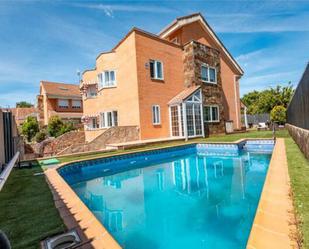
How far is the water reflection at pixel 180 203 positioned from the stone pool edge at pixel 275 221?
817 mm

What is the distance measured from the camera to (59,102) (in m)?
37.1

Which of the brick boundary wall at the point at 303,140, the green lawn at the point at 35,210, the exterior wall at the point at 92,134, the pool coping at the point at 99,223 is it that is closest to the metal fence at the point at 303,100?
the brick boundary wall at the point at 303,140

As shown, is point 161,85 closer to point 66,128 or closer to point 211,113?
point 211,113

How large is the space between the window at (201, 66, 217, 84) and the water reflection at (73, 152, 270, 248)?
13.5 meters

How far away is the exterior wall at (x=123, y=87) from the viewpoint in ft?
59.4

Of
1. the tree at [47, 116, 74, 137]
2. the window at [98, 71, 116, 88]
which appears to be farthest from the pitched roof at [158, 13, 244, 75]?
the tree at [47, 116, 74, 137]

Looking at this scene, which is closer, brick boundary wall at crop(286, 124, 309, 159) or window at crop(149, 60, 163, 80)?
brick boundary wall at crop(286, 124, 309, 159)

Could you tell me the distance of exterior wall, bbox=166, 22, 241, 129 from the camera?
78.3 ft

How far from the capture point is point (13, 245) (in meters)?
2.91

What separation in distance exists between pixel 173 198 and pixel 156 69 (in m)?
15.0

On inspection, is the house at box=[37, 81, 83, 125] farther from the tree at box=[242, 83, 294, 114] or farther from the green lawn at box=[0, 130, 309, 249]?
the tree at box=[242, 83, 294, 114]

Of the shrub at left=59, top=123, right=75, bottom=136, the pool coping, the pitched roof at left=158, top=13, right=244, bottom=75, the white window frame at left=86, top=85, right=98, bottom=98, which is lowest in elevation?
the pool coping

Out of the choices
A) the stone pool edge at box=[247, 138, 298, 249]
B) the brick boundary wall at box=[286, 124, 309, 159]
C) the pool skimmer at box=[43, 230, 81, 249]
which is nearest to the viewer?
the stone pool edge at box=[247, 138, 298, 249]

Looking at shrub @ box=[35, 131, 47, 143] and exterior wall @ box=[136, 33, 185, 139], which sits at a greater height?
exterior wall @ box=[136, 33, 185, 139]
